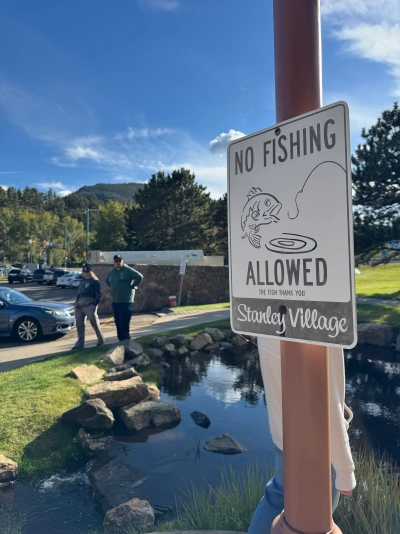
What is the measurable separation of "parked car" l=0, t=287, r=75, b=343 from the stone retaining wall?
500 centimetres

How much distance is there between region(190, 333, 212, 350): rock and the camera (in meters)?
9.48

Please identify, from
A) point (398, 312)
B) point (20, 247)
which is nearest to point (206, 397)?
point (398, 312)

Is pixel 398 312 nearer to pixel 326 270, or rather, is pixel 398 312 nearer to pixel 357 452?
pixel 357 452

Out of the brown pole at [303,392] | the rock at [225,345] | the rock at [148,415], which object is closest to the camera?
the brown pole at [303,392]

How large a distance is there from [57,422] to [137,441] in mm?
938

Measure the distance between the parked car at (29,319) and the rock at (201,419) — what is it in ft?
20.0

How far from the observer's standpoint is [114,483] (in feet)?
12.9

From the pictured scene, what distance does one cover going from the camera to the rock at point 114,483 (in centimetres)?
368

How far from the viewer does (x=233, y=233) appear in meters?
1.71

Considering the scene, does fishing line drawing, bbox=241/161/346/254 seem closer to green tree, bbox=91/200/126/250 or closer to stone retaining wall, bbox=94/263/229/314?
stone retaining wall, bbox=94/263/229/314

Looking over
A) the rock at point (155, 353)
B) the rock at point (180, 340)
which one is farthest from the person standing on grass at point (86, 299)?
the rock at point (180, 340)

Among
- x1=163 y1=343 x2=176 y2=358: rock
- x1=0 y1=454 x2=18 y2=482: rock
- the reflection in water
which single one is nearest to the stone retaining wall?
x1=163 y1=343 x2=176 y2=358: rock

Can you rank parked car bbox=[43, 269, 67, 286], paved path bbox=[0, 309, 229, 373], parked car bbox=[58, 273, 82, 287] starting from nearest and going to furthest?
paved path bbox=[0, 309, 229, 373] → parked car bbox=[58, 273, 82, 287] → parked car bbox=[43, 269, 67, 286]

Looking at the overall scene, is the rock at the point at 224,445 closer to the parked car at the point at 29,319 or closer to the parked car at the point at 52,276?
the parked car at the point at 29,319
